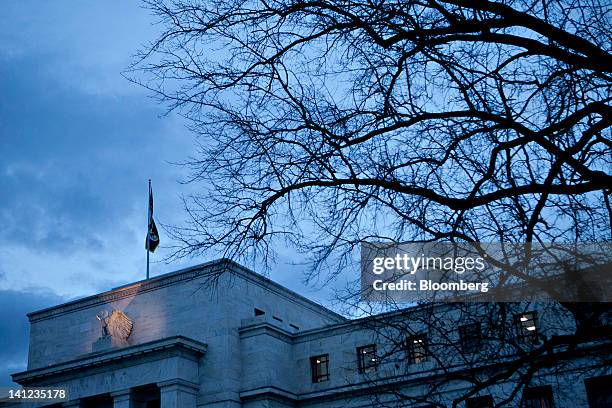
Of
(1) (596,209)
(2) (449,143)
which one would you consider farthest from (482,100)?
(1) (596,209)

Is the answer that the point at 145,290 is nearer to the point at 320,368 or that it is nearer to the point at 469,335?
the point at 320,368

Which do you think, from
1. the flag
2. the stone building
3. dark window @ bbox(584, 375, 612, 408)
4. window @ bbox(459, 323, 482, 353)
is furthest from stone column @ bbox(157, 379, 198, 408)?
window @ bbox(459, 323, 482, 353)

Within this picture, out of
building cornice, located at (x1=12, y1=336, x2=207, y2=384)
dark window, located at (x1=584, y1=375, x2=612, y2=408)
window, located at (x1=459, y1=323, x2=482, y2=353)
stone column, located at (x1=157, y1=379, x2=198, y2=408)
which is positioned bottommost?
window, located at (x1=459, y1=323, x2=482, y2=353)

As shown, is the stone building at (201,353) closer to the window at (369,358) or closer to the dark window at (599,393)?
the window at (369,358)

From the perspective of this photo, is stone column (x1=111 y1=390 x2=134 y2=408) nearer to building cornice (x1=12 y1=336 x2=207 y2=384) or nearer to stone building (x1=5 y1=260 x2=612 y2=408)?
stone building (x1=5 y1=260 x2=612 y2=408)

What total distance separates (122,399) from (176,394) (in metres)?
3.79

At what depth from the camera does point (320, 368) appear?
43031mm

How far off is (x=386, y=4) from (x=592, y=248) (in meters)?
4.87

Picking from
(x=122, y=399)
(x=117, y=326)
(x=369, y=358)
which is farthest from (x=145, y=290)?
(x=369, y=358)

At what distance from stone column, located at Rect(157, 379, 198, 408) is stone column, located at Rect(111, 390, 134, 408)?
192 cm

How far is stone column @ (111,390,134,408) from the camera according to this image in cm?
4016

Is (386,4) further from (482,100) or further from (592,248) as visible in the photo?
(592,248)

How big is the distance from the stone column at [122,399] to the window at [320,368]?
10445 millimetres

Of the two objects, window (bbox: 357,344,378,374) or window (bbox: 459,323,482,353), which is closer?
window (bbox: 459,323,482,353)
